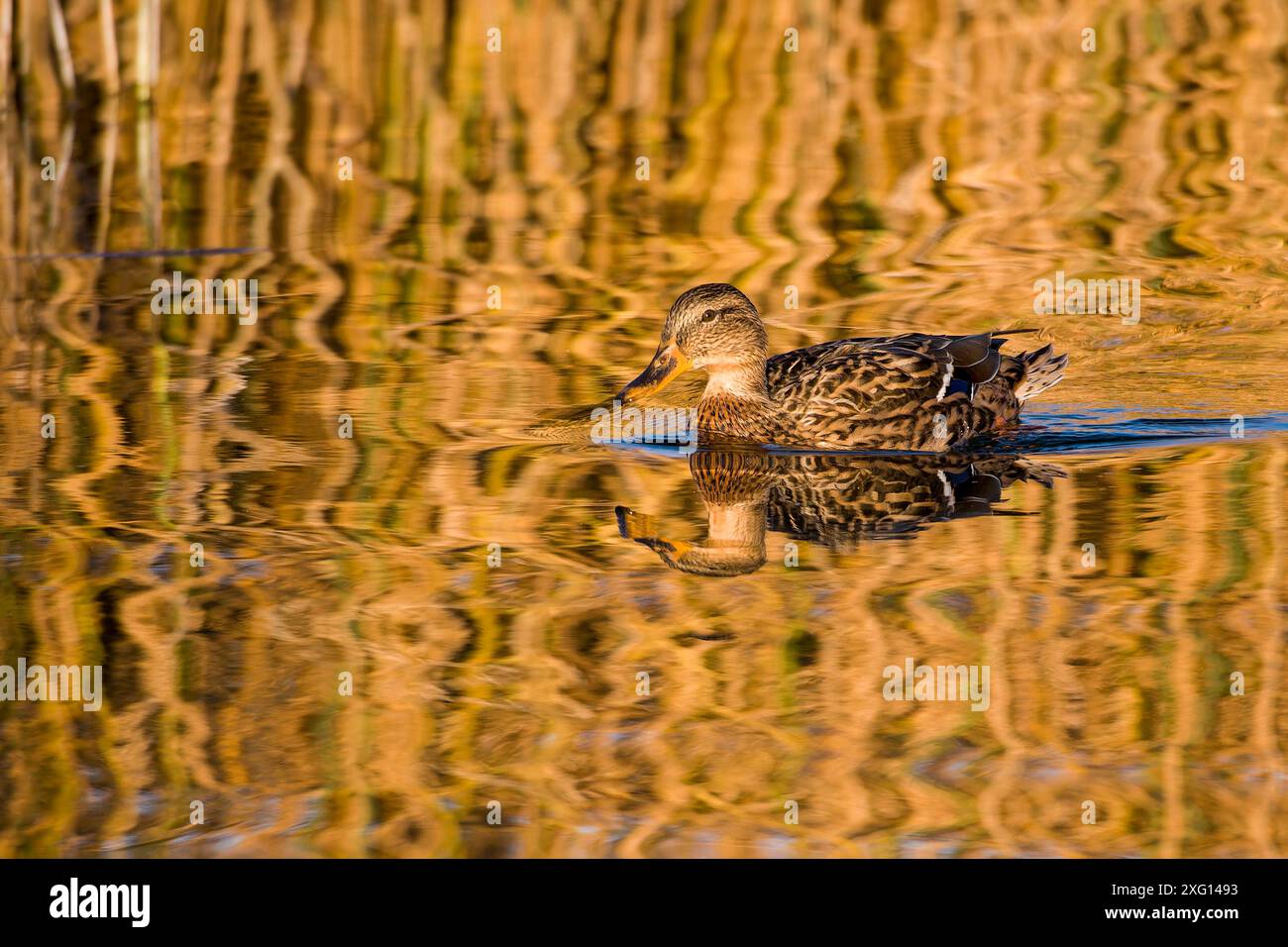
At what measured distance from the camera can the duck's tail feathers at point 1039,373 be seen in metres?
8.43

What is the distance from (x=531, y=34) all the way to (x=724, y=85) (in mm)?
1445

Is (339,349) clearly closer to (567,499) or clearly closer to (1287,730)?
(567,499)

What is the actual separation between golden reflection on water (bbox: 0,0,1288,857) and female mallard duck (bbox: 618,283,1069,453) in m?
0.41

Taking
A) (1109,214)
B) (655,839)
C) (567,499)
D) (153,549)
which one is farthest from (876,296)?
(655,839)

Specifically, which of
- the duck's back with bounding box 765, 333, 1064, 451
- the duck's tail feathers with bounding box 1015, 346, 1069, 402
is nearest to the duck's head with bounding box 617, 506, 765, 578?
the duck's back with bounding box 765, 333, 1064, 451

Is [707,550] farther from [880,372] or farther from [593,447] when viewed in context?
[880,372]

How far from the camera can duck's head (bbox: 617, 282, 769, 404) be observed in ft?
26.3

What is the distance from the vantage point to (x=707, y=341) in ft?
26.5

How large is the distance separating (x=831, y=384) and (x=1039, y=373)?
111 centimetres

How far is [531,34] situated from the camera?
554 inches

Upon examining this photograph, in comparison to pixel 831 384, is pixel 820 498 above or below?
below

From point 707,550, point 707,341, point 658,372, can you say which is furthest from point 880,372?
point 707,550

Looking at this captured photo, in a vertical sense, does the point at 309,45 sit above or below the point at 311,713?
above

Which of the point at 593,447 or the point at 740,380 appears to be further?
the point at 740,380
